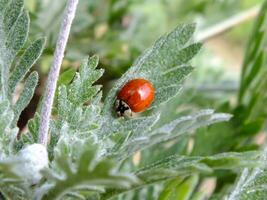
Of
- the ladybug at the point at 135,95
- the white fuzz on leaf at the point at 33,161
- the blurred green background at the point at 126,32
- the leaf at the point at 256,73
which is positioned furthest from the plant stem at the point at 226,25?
the white fuzz on leaf at the point at 33,161

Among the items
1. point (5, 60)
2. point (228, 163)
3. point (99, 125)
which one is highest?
point (5, 60)

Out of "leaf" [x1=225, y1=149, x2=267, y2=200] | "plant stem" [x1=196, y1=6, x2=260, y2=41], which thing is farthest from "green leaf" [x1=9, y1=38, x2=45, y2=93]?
"plant stem" [x1=196, y1=6, x2=260, y2=41]

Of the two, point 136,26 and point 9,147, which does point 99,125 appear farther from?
point 136,26

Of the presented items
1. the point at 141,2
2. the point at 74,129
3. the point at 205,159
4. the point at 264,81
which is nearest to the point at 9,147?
the point at 74,129

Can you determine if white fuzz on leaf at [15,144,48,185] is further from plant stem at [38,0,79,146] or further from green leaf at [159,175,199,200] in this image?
green leaf at [159,175,199,200]

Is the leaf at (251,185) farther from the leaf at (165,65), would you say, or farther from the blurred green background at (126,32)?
the blurred green background at (126,32)

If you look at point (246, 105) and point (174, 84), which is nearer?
point (174, 84)

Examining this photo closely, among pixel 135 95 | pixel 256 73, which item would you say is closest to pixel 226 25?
pixel 256 73
